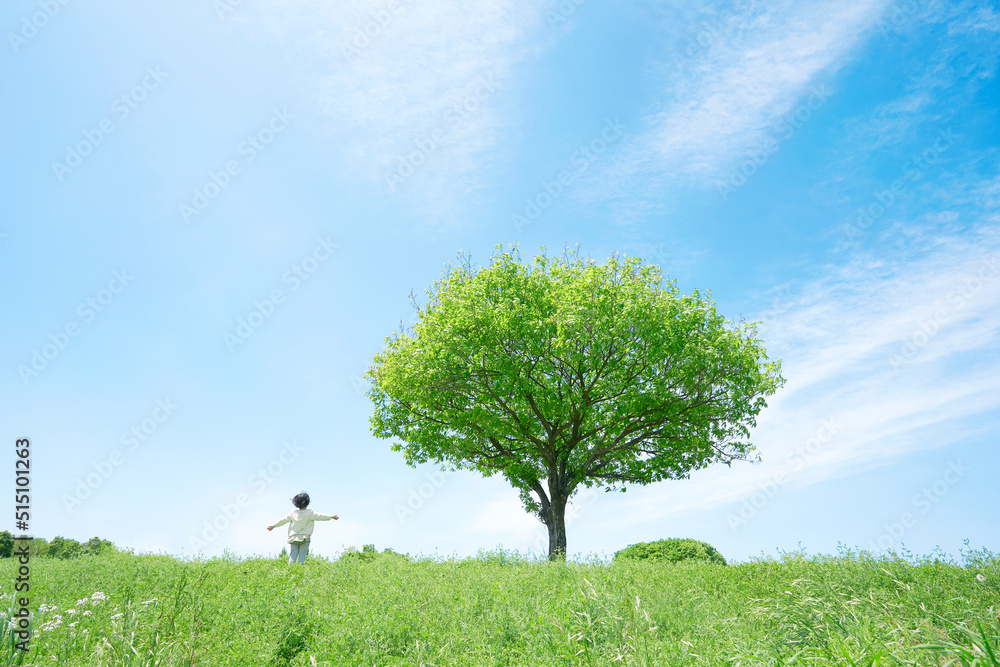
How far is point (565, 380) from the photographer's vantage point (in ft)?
67.9

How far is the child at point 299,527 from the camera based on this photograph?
17.5 m

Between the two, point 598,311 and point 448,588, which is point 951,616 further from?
point 598,311

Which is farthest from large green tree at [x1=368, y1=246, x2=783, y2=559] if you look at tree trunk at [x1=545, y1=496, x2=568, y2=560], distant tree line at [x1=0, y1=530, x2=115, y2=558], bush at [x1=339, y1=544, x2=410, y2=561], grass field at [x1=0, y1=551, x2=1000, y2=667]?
distant tree line at [x1=0, y1=530, x2=115, y2=558]

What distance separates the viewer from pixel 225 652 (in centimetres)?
880

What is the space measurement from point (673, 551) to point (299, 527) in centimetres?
1198

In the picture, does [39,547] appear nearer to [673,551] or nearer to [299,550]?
[299,550]

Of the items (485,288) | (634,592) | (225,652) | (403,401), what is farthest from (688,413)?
(225,652)

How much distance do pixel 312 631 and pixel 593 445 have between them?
14681 millimetres

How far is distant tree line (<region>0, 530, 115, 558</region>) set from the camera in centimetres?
2445

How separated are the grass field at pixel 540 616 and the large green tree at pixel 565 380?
802cm

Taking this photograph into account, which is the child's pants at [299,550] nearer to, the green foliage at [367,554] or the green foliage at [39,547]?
the green foliage at [367,554]

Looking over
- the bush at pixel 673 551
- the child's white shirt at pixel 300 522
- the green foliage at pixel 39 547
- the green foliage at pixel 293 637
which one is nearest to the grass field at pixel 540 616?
the green foliage at pixel 293 637

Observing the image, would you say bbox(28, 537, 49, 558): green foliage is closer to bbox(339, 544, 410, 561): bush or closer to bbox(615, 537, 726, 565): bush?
bbox(339, 544, 410, 561): bush

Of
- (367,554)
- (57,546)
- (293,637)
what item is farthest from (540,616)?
(57,546)
